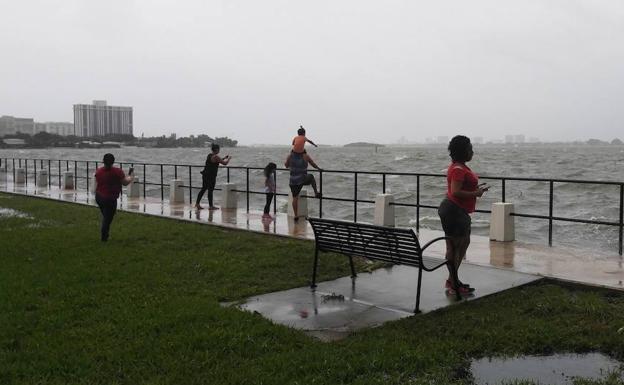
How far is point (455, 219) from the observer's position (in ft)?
22.9

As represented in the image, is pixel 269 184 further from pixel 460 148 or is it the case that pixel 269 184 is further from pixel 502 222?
pixel 460 148

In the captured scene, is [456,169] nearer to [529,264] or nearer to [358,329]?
[358,329]

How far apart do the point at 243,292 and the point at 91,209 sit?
385 inches

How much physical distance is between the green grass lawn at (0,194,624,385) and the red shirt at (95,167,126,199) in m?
1.96

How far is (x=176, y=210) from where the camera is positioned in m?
16.1

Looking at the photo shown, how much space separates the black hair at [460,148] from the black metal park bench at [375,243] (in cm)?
83

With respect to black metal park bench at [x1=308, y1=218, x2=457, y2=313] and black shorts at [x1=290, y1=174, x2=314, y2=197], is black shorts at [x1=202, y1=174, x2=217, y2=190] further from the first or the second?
black metal park bench at [x1=308, y1=218, x2=457, y2=313]

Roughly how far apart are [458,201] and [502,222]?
4269 millimetres

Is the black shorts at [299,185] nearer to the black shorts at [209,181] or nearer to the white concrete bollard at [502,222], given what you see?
the black shorts at [209,181]

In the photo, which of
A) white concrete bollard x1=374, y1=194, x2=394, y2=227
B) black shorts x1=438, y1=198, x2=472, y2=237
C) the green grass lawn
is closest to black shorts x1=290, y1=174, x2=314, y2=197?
white concrete bollard x1=374, y1=194, x2=394, y2=227

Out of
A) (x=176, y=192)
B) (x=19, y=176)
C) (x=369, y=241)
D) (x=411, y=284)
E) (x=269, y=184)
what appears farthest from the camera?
(x=19, y=176)

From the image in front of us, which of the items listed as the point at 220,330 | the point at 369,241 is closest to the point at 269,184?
the point at 369,241

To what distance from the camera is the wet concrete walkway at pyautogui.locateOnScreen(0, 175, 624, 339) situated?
636cm

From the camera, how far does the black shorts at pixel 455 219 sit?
22.8 ft
